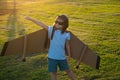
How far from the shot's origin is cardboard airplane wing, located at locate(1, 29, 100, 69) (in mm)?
7184

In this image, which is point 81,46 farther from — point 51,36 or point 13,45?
point 13,45

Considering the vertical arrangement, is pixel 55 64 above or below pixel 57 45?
below

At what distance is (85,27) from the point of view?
49.6ft

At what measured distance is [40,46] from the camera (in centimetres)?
730

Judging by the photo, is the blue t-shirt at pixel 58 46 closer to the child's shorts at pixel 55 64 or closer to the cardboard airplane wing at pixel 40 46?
the child's shorts at pixel 55 64

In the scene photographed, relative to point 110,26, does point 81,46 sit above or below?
above

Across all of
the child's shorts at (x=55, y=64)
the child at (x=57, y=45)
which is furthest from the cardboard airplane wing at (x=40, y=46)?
the child's shorts at (x=55, y=64)

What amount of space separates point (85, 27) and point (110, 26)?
3.56 feet

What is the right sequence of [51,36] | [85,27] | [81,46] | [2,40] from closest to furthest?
[51,36] < [81,46] < [2,40] < [85,27]

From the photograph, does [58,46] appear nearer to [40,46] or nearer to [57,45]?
[57,45]

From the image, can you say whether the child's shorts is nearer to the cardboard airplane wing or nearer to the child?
the child

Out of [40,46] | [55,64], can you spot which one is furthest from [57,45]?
[40,46]

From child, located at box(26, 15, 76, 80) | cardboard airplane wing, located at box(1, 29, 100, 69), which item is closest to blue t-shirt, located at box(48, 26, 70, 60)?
child, located at box(26, 15, 76, 80)

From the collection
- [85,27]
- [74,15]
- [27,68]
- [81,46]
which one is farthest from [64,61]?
[74,15]
